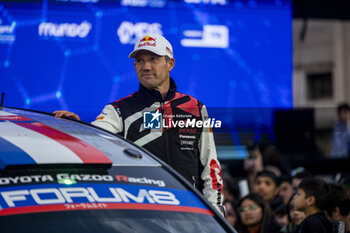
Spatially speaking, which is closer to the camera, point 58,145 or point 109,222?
point 109,222

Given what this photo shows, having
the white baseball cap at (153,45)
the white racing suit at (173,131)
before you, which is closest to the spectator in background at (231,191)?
the white racing suit at (173,131)

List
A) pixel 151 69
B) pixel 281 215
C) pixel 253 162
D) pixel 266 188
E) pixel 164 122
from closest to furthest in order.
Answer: pixel 164 122, pixel 151 69, pixel 281 215, pixel 266 188, pixel 253 162

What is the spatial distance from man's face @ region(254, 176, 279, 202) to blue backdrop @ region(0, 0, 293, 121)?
2.17m

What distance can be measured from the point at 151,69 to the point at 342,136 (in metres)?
7.18

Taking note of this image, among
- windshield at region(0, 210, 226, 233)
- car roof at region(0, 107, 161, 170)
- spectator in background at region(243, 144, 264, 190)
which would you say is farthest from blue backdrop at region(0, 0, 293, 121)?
windshield at region(0, 210, 226, 233)

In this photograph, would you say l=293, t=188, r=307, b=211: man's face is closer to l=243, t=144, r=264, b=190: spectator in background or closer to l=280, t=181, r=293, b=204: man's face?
l=280, t=181, r=293, b=204: man's face

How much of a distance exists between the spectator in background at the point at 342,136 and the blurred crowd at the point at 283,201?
5.77ft

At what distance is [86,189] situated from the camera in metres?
2.45

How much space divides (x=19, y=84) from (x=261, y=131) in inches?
130

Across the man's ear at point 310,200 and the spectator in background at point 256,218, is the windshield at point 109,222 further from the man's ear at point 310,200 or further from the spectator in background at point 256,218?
the spectator in background at point 256,218

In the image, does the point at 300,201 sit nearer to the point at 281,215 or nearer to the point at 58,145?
the point at 281,215

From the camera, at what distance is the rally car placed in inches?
91.5

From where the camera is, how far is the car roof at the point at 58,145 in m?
2.52

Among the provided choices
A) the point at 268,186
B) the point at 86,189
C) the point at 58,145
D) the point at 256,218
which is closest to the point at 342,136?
the point at 268,186
